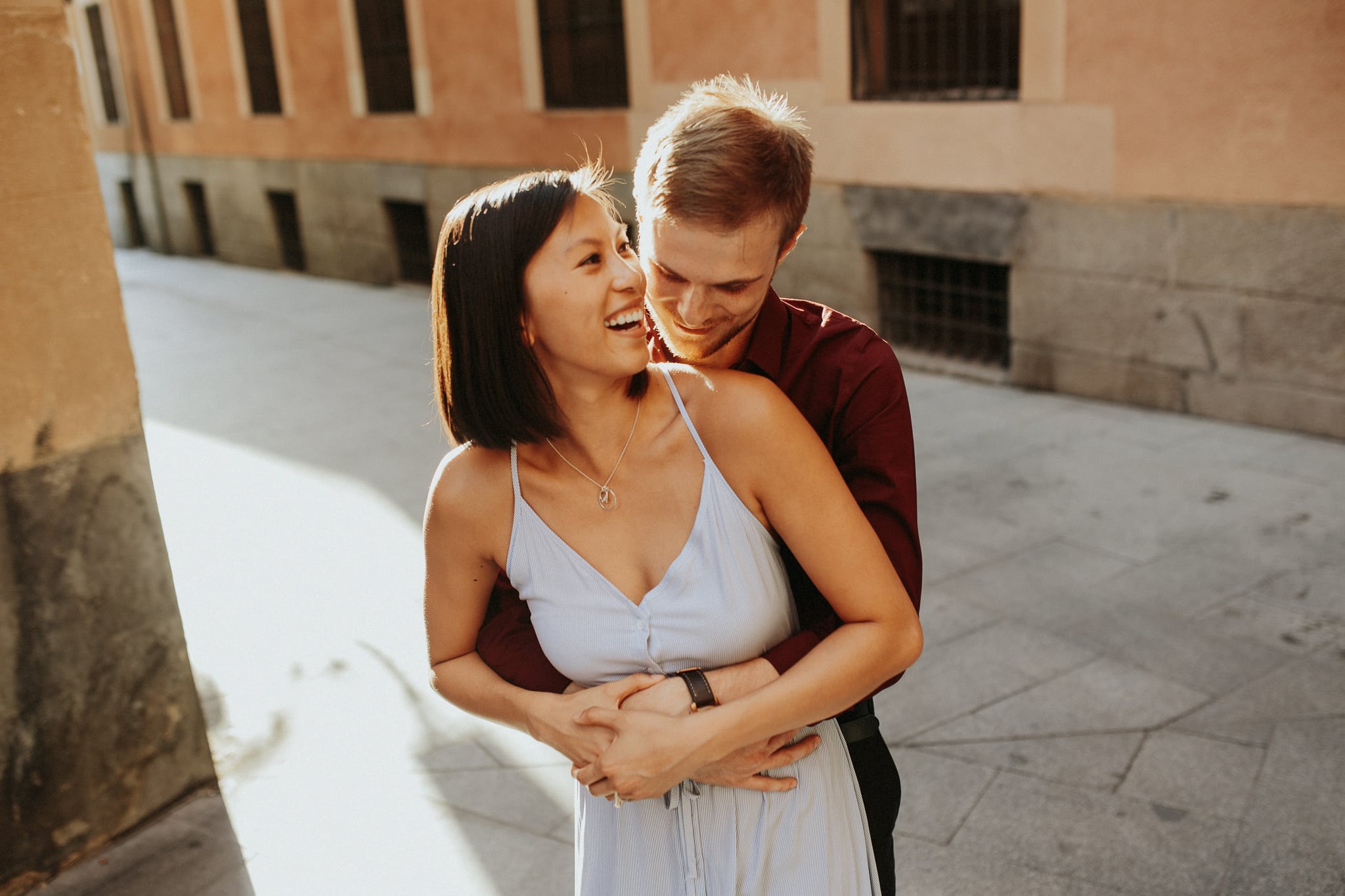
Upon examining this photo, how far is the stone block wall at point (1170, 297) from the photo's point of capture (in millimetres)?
6164

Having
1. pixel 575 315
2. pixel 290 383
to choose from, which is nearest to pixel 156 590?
pixel 575 315

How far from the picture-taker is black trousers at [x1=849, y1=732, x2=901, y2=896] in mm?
2045

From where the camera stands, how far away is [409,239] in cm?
1449

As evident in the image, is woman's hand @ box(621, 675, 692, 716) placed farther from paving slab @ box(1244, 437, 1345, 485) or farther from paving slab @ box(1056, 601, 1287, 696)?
paving slab @ box(1244, 437, 1345, 485)

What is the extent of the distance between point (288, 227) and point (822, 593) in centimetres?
1664

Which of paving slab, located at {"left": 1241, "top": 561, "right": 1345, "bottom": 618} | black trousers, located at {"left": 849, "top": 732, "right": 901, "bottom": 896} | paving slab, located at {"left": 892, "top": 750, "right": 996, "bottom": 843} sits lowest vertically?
A: paving slab, located at {"left": 892, "top": 750, "right": 996, "bottom": 843}

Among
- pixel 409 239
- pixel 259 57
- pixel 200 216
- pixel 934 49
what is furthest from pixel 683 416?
pixel 200 216

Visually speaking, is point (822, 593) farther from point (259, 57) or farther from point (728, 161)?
point (259, 57)

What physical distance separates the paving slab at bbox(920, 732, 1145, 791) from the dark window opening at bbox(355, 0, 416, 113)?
12011mm

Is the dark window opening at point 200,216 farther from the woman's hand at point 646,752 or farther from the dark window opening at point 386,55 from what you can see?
the woman's hand at point 646,752

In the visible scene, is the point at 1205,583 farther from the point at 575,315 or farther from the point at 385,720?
the point at 575,315

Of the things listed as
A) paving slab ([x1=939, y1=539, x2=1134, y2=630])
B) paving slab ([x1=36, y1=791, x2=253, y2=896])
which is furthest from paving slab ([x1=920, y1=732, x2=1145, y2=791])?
paving slab ([x1=36, y1=791, x2=253, y2=896])

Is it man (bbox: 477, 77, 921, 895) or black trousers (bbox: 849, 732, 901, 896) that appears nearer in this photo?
man (bbox: 477, 77, 921, 895)

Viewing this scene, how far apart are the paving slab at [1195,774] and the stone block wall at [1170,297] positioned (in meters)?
3.35
